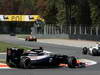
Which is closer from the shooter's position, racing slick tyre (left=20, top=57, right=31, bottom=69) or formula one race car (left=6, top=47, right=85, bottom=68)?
racing slick tyre (left=20, top=57, right=31, bottom=69)

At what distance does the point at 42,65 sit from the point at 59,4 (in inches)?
2793

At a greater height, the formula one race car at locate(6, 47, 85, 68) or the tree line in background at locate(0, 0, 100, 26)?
the tree line in background at locate(0, 0, 100, 26)

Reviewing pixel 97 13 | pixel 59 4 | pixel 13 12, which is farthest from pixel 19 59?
pixel 13 12

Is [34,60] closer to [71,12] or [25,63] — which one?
[25,63]

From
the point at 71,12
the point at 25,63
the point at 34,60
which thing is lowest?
the point at 25,63

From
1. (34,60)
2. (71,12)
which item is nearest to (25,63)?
(34,60)

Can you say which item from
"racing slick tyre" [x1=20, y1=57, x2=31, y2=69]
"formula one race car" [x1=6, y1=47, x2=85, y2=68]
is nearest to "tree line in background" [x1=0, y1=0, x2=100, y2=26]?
"formula one race car" [x1=6, y1=47, x2=85, y2=68]

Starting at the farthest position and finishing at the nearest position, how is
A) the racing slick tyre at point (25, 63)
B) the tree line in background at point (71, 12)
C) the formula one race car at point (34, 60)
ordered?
the tree line in background at point (71, 12), the formula one race car at point (34, 60), the racing slick tyre at point (25, 63)

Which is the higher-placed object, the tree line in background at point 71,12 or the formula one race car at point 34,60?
the tree line in background at point 71,12

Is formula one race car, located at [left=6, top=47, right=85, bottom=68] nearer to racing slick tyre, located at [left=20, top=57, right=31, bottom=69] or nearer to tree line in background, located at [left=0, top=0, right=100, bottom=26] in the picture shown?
racing slick tyre, located at [left=20, top=57, right=31, bottom=69]

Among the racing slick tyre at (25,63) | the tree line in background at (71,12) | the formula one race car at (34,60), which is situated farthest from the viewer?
the tree line in background at (71,12)

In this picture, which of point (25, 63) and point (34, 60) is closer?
point (25, 63)

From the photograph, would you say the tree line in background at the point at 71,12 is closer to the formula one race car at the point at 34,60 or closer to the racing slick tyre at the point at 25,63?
the formula one race car at the point at 34,60

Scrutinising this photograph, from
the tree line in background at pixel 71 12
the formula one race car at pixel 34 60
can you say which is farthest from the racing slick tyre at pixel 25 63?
the tree line in background at pixel 71 12
